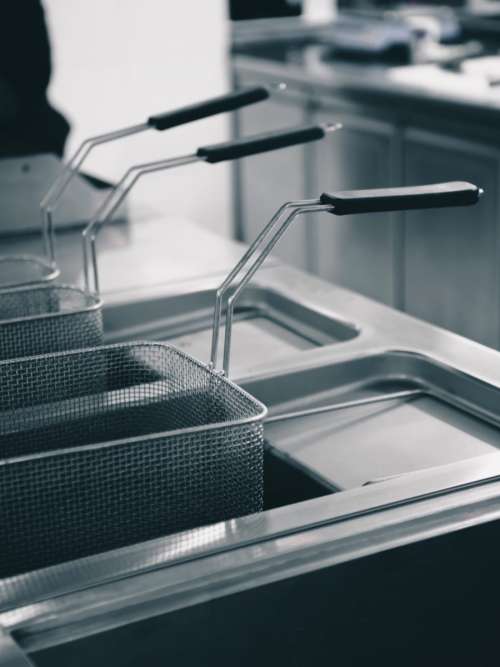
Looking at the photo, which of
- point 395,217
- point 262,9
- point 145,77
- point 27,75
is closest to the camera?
point 27,75

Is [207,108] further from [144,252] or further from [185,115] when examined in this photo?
[144,252]

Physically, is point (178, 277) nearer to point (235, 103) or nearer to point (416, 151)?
point (235, 103)

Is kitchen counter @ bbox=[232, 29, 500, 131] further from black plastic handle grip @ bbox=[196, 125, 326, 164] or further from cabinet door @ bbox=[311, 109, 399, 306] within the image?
black plastic handle grip @ bbox=[196, 125, 326, 164]

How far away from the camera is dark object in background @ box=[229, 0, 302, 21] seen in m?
4.18

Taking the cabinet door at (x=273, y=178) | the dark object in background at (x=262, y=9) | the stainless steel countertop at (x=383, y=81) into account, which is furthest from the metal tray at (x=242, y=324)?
the dark object in background at (x=262, y=9)

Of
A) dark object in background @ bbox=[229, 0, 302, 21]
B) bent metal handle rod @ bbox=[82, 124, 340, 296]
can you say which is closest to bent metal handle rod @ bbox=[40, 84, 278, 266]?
bent metal handle rod @ bbox=[82, 124, 340, 296]

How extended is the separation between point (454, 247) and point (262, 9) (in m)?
1.69

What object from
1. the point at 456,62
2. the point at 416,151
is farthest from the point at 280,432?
the point at 456,62

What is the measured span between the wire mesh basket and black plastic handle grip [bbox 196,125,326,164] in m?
0.40

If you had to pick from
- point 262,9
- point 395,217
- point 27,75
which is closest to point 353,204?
point 27,75

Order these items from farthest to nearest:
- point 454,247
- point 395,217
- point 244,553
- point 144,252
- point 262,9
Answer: point 262,9, point 395,217, point 454,247, point 144,252, point 244,553

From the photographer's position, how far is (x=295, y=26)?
4.29 meters

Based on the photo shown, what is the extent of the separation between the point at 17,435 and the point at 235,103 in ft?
2.45

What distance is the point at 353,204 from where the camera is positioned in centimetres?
108
